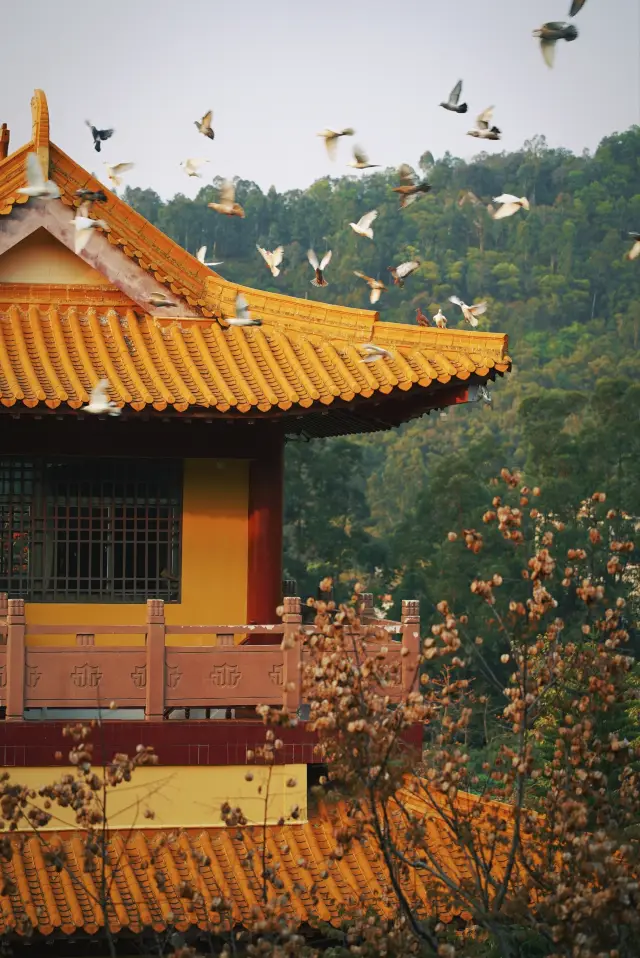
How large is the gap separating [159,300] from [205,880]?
15.5ft

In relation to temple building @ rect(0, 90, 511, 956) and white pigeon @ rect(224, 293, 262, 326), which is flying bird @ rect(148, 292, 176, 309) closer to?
temple building @ rect(0, 90, 511, 956)

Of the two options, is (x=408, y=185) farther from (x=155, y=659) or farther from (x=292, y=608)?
(x=155, y=659)

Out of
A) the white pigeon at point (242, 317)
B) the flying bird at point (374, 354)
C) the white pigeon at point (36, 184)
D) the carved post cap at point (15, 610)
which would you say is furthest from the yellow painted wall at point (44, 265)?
the carved post cap at point (15, 610)

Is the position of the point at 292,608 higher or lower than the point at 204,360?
lower

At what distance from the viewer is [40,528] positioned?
13.6 m

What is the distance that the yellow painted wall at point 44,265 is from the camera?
543 inches

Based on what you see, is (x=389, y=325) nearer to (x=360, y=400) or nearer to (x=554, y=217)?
(x=360, y=400)

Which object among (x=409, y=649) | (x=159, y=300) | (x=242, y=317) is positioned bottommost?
(x=409, y=649)

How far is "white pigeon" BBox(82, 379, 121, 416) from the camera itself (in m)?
Answer: 12.0

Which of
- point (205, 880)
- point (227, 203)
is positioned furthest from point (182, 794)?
point (227, 203)

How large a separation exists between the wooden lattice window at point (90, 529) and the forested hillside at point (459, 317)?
49.8m

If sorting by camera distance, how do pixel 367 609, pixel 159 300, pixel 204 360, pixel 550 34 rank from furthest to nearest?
pixel 367 609, pixel 159 300, pixel 204 360, pixel 550 34

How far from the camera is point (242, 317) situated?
13227 mm

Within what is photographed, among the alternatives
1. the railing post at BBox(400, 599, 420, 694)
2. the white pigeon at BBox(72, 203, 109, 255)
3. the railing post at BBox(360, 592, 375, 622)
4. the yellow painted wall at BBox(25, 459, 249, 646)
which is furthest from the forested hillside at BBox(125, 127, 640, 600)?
the railing post at BBox(400, 599, 420, 694)
